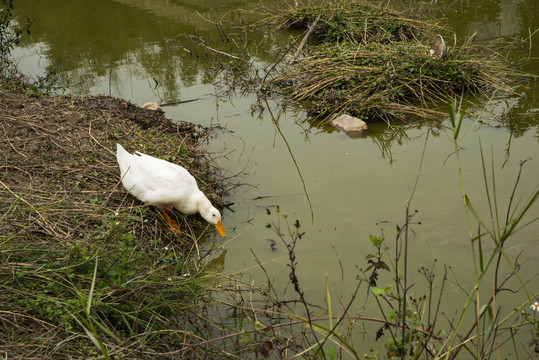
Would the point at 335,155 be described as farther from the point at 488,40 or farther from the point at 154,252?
the point at 488,40

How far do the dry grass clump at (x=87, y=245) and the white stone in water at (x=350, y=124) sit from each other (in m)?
1.46

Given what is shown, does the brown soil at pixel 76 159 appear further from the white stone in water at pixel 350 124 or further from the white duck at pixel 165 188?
the white stone in water at pixel 350 124

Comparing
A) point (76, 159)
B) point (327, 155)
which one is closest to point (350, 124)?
point (327, 155)

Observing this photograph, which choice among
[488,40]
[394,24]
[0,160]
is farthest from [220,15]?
[0,160]

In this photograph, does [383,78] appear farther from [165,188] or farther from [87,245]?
[87,245]

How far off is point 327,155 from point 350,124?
1.94ft

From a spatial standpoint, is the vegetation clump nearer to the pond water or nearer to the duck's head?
the pond water

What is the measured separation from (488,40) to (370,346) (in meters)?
5.97

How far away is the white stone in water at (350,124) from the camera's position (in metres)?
5.52

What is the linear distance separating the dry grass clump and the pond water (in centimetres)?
51

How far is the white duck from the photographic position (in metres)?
3.92

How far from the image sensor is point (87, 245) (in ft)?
10.2

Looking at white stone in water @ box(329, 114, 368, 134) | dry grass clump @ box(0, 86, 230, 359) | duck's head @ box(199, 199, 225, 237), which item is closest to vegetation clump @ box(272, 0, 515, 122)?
white stone in water @ box(329, 114, 368, 134)

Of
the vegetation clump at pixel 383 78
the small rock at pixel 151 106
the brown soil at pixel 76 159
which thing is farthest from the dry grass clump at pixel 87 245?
the vegetation clump at pixel 383 78
